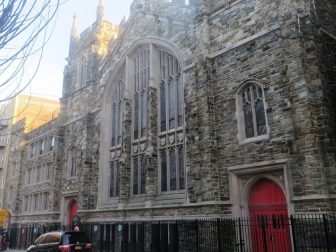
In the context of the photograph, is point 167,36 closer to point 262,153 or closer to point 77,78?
point 262,153

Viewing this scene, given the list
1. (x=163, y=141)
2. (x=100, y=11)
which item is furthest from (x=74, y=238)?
(x=100, y=11)

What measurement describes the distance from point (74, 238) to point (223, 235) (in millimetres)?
6231

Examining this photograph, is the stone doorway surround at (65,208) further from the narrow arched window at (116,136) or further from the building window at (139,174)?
the building window at (139,174)

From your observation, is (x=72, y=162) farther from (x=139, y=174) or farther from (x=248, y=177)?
(x=248, y=177)

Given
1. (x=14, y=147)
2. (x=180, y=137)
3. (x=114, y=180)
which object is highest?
(x=14, y=147)

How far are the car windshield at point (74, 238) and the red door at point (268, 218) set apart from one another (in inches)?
278

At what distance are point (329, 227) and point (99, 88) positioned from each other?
16.9 meters

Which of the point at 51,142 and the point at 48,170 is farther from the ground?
the point at 51,142

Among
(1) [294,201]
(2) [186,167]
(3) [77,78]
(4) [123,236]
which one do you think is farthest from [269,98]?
(3) [77,78]

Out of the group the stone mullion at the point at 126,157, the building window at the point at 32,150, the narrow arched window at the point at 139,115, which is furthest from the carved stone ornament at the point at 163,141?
the building window at the point at 32,150

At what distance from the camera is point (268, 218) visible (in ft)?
41.3

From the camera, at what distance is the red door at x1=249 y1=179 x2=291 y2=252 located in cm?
1203

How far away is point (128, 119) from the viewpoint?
20.5 m

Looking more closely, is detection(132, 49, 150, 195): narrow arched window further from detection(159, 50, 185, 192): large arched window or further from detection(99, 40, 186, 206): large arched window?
detection(159, 50, 185, 192): large arched window
